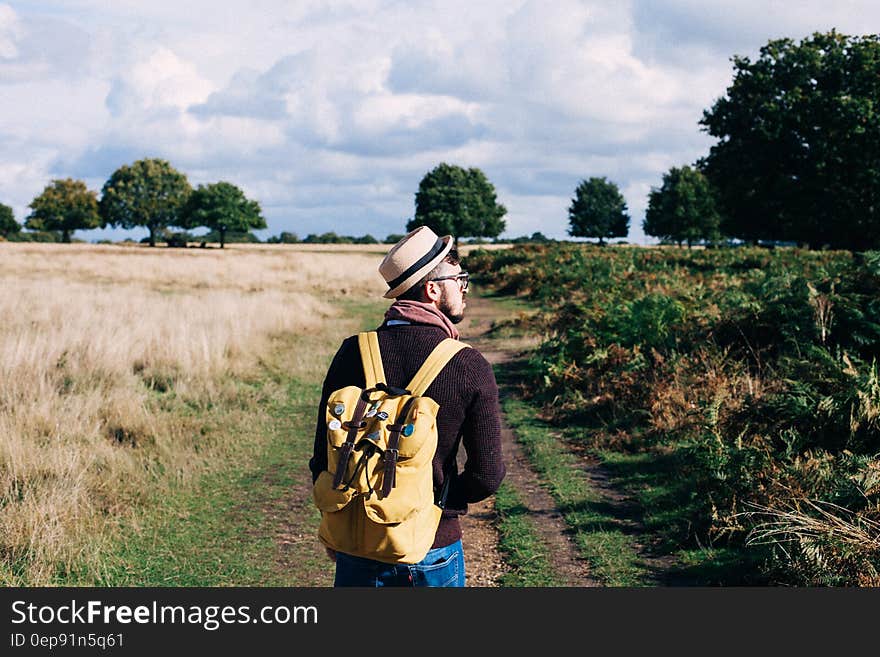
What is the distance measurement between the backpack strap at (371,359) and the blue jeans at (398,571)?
2.17ft

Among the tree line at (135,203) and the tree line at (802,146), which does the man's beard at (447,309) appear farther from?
the tree line at (135,203)

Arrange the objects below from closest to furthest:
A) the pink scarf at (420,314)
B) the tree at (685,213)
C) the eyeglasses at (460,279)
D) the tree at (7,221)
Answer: the pink scarf at (420,314)
the eyeglasses at (460,279)
the tree at (685,213)
the tree at (7,221)

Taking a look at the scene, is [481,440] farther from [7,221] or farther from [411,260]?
[7,221]

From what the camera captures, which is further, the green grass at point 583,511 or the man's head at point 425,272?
the green grass at point 583,511

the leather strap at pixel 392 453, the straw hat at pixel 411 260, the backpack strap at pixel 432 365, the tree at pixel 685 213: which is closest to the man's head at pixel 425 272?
the straw hat at pixel 411 260

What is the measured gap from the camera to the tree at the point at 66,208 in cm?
10338

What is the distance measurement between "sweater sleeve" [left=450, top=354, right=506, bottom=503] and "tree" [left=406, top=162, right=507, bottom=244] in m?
95.7

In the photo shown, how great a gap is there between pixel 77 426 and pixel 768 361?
7638 mm

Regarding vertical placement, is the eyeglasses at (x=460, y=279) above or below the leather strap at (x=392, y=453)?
above

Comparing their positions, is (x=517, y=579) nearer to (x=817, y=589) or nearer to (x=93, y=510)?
(x=817, y=589)

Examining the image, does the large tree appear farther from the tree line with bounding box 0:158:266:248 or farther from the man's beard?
the tree line with bounding box 0:158:266:248

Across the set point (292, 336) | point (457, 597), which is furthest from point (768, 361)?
point (292, 336)

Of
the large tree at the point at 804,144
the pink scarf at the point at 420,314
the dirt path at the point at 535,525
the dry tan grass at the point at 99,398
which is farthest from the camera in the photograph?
the large tree at the point at 804,144

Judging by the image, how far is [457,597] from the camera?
3.20m
